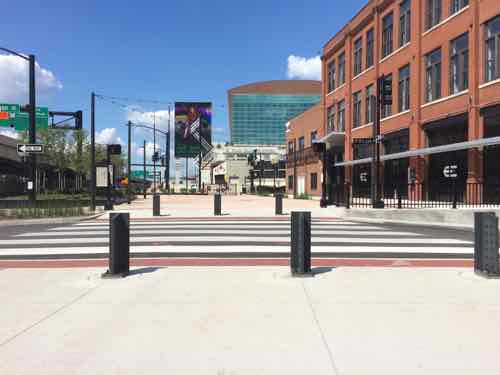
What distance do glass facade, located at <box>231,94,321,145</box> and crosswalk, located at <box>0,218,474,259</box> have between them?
16645cm

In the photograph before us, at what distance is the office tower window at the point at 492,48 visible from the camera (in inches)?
733

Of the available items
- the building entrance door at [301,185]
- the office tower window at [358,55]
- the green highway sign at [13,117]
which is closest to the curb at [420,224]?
the green highway sign at [13,117]

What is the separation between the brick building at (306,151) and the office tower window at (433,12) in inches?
746

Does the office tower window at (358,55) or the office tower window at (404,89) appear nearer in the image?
the office tower window at (404,89)

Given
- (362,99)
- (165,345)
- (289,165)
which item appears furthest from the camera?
(289,165)

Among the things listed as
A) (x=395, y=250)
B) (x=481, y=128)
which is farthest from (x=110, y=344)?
(x=481, y=128)

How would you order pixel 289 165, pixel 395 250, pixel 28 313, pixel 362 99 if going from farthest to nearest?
pixel 289 165
pixel 362 99
pixel 395 250
pixel 28 313

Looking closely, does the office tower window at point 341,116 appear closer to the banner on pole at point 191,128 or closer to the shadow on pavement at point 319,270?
the banner on pole at point 191,128

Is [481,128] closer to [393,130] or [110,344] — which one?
[393,130]

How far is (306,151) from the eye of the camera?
4881cm

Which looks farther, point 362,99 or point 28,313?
point 362,99

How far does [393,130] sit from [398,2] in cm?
874

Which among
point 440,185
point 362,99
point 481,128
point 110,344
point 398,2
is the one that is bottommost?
point 110,344

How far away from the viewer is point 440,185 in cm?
2178
